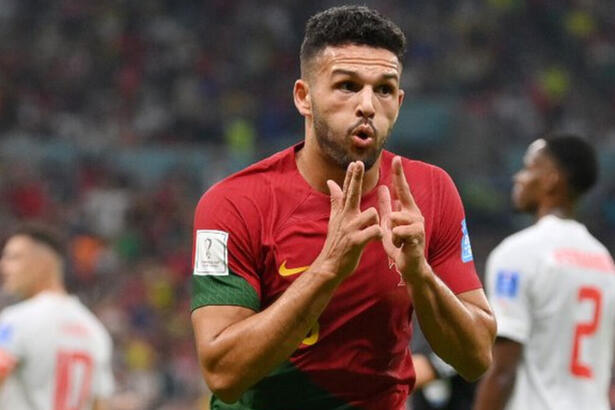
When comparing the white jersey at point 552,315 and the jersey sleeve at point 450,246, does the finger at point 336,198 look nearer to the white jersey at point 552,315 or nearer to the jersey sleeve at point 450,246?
the jersey sleeve at point 450,246

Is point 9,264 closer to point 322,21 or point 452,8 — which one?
point 322,21

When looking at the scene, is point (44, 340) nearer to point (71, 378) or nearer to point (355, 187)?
point (71, 378)

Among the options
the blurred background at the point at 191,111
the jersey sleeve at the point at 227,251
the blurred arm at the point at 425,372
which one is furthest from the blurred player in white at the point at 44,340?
the blurred background at the point at 191,111

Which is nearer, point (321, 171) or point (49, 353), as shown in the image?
point (321, 171)

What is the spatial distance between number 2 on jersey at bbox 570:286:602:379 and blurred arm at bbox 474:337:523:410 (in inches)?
9.1

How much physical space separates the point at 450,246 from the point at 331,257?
0.55 meters

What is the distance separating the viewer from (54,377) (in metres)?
6.87

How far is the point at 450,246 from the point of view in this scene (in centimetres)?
356

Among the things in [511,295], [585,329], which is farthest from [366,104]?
[585,329]

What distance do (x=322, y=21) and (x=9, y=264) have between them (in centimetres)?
407

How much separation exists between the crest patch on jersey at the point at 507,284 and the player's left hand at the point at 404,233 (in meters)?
1.98

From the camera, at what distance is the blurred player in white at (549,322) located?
5.11 m

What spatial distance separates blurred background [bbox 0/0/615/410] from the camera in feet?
47.2

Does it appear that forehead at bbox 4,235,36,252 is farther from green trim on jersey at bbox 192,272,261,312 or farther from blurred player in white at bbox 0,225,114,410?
green trim on jersey at bbox 192,272,261,312
